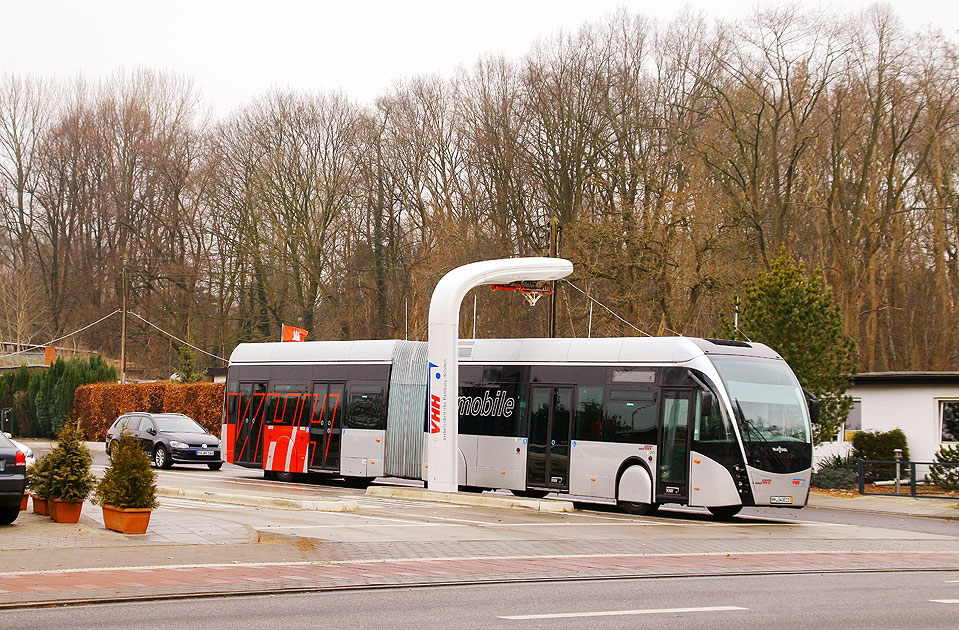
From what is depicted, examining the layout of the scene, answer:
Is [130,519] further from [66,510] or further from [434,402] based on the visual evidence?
[434,402]

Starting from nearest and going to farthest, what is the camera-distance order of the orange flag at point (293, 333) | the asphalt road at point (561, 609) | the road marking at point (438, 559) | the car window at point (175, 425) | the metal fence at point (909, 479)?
the asphalt road at point (561, 609)
the road marking at point (438, 559)
the metal fence at point (909, 479)
the orange flag at point (293, 333)
the car window at point (175, 425)

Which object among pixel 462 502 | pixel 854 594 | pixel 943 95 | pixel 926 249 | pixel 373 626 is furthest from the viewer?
pixel 926 249

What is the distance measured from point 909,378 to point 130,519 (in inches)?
910

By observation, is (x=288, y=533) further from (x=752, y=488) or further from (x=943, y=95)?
(x=943, y=95)

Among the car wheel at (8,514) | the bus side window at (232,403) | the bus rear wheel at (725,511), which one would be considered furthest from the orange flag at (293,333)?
the car wheel at (8,514)

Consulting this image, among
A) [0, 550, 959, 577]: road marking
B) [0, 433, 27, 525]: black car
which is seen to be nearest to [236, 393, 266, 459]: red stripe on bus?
[0, 433, 27, 525]: black car

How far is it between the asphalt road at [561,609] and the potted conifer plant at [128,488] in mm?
4803

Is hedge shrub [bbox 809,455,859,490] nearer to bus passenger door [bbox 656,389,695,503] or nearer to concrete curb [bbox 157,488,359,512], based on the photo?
bus passenger door [bbox 656,389,695,503]

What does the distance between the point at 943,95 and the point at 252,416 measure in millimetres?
28407

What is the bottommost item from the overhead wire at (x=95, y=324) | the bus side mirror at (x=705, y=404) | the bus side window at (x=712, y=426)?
the bus side window at (x=712, y=426)

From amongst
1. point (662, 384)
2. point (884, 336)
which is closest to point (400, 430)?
point (662, 384)

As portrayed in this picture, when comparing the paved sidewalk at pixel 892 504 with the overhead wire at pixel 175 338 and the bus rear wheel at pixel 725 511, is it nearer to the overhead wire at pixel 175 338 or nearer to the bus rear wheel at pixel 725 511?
the bus rear wheel at pixel 725 511

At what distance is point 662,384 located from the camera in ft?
67.2

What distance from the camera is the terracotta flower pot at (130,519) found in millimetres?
14258
